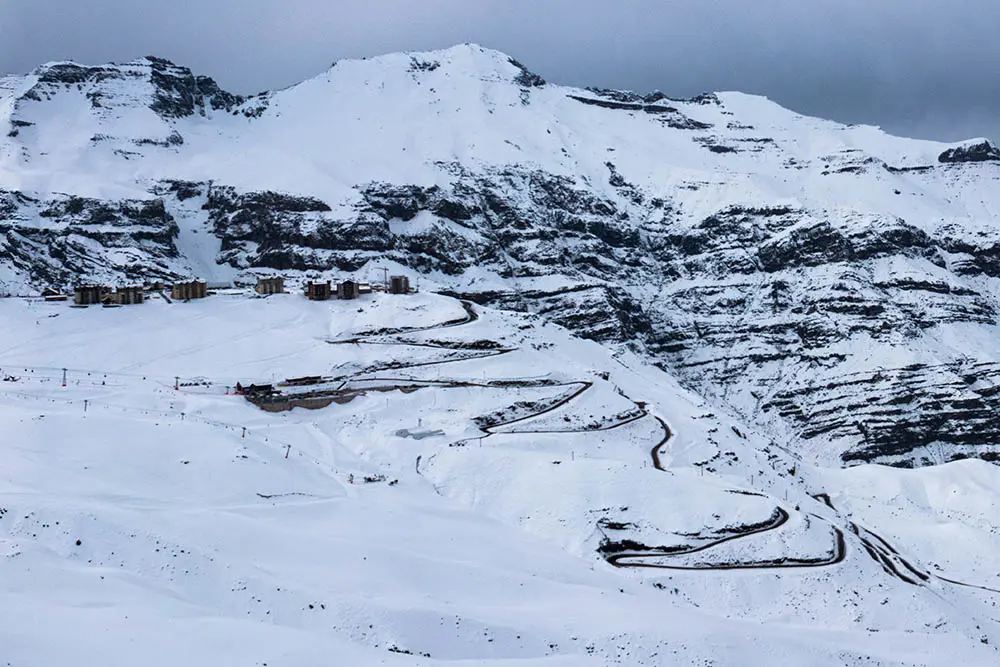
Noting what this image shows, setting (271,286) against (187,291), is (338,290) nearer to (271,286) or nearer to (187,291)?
(271,286)

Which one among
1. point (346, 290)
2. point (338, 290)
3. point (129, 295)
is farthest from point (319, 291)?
point (129, 295)

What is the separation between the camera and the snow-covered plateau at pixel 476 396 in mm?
32188

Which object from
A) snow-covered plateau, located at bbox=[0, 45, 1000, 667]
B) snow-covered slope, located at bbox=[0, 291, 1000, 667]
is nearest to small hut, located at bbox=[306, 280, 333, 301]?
snow-covered plateau, located at bbox=[0, 45, 1000, 667]

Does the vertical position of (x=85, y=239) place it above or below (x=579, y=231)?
below

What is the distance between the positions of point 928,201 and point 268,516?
178421 mm

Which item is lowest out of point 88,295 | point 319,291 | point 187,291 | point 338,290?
point 88,295

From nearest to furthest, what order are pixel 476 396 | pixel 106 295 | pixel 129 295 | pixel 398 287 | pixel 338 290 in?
pixel 476 396
pixel 106 295
pixel 129 295
pixel 338 290
pixel 398 287

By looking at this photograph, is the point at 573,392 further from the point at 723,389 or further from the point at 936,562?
the point at 723,389

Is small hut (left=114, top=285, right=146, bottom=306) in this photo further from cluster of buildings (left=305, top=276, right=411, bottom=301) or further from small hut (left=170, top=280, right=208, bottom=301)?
cluster of buildings (left=305, top=276, right=411, bottom=301)

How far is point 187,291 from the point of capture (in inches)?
3839

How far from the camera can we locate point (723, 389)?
139 metres

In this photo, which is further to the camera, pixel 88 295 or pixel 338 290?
pixel 338 290

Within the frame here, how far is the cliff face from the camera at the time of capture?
425 feet

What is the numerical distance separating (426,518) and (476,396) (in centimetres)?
2627
